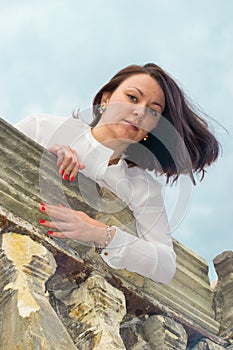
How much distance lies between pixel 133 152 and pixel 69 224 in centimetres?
135

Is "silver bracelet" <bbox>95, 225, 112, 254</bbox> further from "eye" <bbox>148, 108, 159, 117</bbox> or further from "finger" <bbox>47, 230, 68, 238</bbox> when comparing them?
"eye" <bbox>148, 108, 159, 117</bbox>

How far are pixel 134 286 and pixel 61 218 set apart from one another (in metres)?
0.89

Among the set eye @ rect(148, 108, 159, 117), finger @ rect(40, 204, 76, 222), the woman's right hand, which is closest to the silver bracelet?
finger @ rect(40, 204, 76, 222)

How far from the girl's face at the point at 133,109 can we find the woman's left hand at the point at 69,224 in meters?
0.98

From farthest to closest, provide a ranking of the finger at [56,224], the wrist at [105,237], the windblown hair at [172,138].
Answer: the windblown hair at [172,138]
the wrist at [105,237]
the finger at [56,224]

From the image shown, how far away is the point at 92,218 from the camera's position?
166 inches

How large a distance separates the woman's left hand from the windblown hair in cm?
118

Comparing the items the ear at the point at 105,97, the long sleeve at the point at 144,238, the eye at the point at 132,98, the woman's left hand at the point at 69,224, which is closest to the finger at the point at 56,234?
the woman's left hand at the point at 69,224

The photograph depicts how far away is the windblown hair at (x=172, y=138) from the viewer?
4887mm

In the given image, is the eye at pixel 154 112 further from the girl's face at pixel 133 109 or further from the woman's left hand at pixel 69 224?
the woman's left hand at pixel 69 224

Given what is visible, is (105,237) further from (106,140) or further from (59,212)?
(106,140)

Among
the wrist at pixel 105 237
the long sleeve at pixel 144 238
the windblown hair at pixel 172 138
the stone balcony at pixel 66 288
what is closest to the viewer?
the stone balcony at pixel 66 288

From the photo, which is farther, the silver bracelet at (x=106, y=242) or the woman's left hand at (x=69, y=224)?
the silver bracelet at (x=106, y=242)

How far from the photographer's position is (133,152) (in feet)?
16.3
